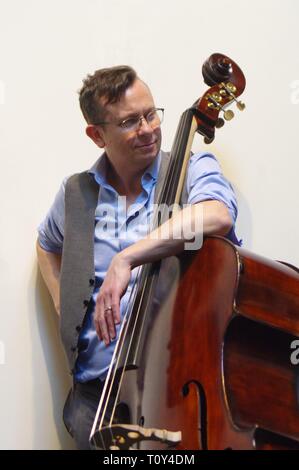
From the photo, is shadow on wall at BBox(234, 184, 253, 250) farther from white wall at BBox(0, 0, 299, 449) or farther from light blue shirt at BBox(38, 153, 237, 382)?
light blue shirt at BBox(38, 153, 237, 382)

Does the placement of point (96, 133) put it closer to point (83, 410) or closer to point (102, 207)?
point (102, 207)

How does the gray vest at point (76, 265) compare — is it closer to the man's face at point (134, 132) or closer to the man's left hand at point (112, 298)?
the man's face at point (134, 132)

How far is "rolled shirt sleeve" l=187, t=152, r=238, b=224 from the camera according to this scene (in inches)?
51.1

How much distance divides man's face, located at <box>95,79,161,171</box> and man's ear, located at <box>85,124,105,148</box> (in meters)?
0.04

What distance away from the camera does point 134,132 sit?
1.44 metres

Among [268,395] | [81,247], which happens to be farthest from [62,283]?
[268,395]

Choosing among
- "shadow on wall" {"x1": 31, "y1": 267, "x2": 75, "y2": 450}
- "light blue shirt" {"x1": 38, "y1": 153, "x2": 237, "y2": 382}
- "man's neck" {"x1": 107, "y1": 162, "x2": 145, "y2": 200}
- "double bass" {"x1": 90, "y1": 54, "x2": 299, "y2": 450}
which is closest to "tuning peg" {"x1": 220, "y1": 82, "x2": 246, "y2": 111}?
"light blue shirt" {"x1": 38, "y1": 153, "x2": 237, "y2": 382}

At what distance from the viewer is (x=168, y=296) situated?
1207mm

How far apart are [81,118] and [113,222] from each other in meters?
0.37

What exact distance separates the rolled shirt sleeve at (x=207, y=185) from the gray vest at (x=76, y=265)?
0.15 ft

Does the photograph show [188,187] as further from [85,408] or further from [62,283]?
[85,408]

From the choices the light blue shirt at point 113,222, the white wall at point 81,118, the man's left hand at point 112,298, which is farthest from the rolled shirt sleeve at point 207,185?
the white wall at point 81,118

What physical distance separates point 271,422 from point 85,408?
1.84 ft

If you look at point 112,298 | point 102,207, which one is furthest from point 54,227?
point 112,298
